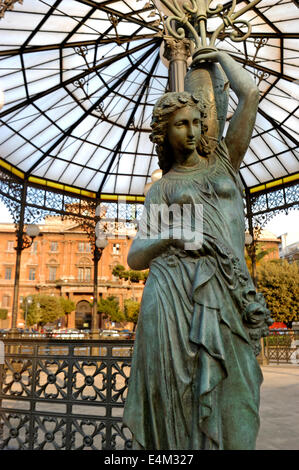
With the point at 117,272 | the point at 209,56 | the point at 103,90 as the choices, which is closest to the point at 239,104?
the point at 209,56

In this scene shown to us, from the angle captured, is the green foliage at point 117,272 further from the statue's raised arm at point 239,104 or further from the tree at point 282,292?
the statue's raised arm at point 239,104

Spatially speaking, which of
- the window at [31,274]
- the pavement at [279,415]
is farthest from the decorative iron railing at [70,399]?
the window at [31,274]

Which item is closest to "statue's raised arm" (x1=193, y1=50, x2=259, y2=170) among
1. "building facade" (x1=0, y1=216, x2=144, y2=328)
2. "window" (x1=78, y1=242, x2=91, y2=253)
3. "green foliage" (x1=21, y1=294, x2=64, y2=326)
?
"green foliage" (x1=21, y1=294, x2=64, y2=326)

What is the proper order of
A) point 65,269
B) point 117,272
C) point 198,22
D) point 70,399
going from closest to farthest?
1. point 198,22
2. point 70,399
3. point 117,272
4. point 65,269

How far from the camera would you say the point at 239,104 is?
4.41 ft

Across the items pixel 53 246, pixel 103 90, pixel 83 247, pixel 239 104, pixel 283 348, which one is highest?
pixel 103 90

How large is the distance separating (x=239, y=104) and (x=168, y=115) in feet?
0.96

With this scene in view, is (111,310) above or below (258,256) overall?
below

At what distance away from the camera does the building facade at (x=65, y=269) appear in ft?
139

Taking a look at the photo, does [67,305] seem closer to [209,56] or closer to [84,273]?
[84,273]

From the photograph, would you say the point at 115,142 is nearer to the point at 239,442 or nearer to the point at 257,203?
the point at 257,203

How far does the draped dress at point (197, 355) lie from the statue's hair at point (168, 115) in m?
0.34

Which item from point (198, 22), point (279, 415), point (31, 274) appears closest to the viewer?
point (198, 22)

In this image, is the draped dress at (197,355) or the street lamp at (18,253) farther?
the street lamp at (18,253)
